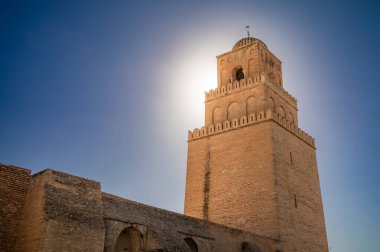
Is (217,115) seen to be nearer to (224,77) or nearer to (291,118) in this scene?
(224,77)

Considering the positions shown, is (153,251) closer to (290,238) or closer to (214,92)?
(290,238)

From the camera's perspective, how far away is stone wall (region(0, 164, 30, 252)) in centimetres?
1041

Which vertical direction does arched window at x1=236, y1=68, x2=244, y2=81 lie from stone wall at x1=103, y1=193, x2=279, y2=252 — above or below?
above

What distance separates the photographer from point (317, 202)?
21.3 metres

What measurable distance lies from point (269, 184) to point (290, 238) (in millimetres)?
2529

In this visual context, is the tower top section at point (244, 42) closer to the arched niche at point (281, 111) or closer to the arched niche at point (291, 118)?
the arched niche at point (281, 111)

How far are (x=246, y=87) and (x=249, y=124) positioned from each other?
2.44 m

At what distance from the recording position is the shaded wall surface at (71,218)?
9938 millimetres

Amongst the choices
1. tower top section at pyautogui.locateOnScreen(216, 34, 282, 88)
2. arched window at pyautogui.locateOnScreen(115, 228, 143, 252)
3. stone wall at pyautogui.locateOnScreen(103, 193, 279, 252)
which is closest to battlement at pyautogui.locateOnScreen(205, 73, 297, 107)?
tower top section at pyautogui.locateOnScreen(216, 34, 282, 88)

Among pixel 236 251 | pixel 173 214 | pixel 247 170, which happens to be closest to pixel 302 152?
pixel 247 170

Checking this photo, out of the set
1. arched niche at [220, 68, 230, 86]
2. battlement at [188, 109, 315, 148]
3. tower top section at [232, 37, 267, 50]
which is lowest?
battlement at [188, 109, 315, 148]

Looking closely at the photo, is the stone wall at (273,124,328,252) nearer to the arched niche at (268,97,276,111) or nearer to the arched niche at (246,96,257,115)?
the arched niche at (268,97,276,111)

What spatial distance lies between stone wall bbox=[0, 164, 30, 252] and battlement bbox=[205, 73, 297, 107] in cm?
1348

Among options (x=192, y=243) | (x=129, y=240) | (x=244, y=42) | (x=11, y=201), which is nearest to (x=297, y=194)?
(x=192, y=243)
